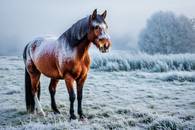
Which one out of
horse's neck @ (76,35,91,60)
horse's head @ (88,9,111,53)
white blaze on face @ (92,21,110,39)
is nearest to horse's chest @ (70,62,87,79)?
horse's neck @ (76,35,91,60)

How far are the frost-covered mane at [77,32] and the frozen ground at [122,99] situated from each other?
4.59 ft

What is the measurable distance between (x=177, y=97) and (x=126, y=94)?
4.54ft

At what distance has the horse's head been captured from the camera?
224 inches

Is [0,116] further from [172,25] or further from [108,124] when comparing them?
[172,25]

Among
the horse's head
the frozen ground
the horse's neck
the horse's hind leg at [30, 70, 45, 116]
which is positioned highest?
the horse's head

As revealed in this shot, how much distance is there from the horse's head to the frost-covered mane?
13cm

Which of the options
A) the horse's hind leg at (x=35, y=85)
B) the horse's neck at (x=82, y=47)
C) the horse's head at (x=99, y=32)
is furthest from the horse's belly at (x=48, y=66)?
the horse's head at (x=99, y=32)

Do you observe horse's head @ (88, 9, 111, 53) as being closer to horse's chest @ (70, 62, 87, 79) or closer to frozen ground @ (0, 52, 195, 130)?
horse's chest @ (70, 62, 87, 79)

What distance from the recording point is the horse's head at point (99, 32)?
570 cm

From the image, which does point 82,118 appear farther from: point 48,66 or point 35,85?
point 35,85

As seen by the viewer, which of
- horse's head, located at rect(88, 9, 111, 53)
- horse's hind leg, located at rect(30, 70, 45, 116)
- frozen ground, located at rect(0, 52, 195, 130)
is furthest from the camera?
horse's hind leg, located at rect(30, 70, 45, 116)

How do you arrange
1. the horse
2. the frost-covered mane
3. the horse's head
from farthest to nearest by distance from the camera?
the frost-covered mane < the horse < the horse's head

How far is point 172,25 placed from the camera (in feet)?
92.5

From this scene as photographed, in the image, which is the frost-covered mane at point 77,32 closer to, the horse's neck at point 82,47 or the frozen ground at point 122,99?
the horse's neck at point 82,47
